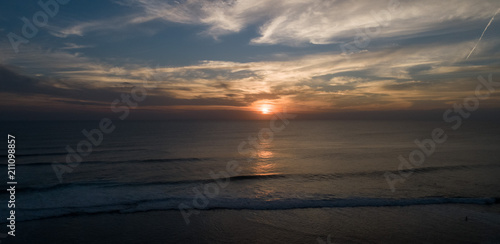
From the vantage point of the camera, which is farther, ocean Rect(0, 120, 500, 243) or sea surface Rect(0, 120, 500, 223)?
sea surface Rect(0, 120, 500, 223)

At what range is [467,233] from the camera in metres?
10.5

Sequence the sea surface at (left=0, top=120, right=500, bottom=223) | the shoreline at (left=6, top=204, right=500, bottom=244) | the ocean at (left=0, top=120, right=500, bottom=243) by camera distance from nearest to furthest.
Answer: the shoreline at (left=6, top=204, right=500, bottom=244)
the ocean at (left=0, top=120, right=500, bottom=243)
the sea surface at (left=0, top=120, right=500, bottom=223)

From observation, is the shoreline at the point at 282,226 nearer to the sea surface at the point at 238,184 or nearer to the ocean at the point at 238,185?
the ocean at the point at 238,185

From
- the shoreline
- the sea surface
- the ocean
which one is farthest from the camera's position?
the sea surface

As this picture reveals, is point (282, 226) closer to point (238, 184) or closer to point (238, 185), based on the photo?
point (238, 185)

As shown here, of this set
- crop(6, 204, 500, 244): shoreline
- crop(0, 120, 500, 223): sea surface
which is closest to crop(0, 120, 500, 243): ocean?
crop(0, 120, 500, 223): sea surface

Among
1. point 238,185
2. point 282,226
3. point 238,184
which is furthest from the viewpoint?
point 238,184

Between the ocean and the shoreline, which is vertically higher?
the ocean

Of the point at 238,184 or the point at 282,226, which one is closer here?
the point at 282,226

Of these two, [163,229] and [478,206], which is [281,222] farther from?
[478,206]

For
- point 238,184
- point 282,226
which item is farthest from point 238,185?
point 282,226

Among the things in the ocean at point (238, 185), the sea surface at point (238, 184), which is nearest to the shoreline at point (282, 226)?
the ocean at point (238, 185)

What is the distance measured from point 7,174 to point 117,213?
51.8 feet

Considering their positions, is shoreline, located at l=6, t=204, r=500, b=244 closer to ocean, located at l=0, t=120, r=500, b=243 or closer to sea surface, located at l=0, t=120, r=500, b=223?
ocean, located at l=0, t=120, r=500, b=243
